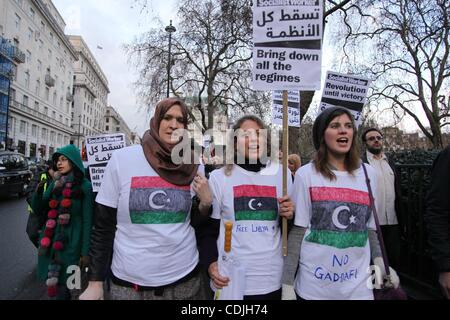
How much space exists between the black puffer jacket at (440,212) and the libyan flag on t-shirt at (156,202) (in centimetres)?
171

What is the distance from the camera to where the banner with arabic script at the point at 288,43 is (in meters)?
2.35

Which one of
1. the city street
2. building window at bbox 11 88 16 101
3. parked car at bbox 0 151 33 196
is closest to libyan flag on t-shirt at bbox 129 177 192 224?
the city street

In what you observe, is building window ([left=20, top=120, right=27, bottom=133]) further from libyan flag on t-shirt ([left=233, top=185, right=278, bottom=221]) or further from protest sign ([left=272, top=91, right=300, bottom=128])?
libyan flag on t-shirt ([left=233, top=185, right=278, bottom=221])

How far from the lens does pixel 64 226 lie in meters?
3.37

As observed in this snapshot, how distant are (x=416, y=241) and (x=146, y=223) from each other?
3826mm

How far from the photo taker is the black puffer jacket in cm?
206

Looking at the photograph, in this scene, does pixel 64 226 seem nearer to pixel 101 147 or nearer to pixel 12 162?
pixel 101 147

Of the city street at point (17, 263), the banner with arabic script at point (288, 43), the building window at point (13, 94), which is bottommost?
the city street at point (17, 263)

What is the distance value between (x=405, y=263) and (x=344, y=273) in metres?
3.05

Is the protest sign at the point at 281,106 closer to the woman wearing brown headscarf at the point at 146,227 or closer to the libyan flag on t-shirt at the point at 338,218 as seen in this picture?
the libyan flag on t-shirt at the point at 338,218

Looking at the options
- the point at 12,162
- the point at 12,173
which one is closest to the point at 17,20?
the point at 12,162

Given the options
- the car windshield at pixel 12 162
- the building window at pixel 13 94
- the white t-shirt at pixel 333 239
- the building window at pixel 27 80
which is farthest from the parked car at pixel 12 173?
the building window at pixel 27 80

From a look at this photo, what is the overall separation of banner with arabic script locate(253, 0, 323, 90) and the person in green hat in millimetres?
2445
